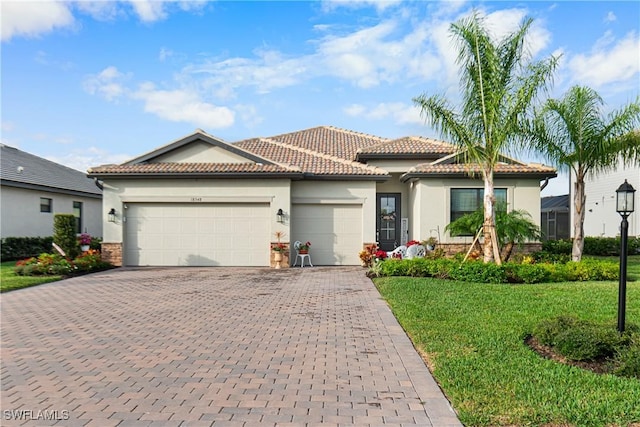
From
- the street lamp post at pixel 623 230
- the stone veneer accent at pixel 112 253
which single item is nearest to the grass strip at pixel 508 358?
the street lamp post at pixel 623 230

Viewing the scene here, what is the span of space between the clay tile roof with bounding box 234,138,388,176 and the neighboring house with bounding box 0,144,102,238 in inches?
385

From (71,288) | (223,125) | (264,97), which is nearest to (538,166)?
(264,97)

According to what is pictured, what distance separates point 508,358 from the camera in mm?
5121

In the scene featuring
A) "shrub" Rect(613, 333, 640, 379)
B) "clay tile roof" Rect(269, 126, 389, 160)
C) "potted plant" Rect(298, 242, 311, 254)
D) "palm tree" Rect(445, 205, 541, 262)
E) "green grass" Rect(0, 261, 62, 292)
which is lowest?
"green grass" Rect(0, 261, 62, 292)

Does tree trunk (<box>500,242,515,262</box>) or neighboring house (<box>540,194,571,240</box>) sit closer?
tree trunk (<box>500,242,515,262</box>)

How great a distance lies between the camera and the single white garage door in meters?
15.9

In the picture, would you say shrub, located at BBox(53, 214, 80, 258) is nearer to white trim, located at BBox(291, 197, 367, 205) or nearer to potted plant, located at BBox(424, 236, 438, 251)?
white trim, located at BBox(291, 197, 367, 205)

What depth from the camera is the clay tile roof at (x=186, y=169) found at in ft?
50.4

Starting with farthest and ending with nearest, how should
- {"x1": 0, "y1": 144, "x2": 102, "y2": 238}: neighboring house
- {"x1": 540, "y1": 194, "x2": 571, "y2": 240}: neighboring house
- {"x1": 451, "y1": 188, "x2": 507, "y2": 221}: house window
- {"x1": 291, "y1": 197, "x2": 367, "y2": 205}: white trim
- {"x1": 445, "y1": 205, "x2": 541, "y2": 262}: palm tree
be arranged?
{"x1": 540, "y1": 194, "x2": 571, "y2": 240}: neighboring house < {"x1": 0, "y1": 144, "x2": 102, "y2": 238}: neighboring house < {"x1": 451, "y1": 188, "x2": 507, "y2": 221}: house window < {"x1": 291, "y1": 197, "x2": 367, "y2": 205}: white trim < {"x1": 445, "y1": 205, "x2": 541, "y2": 262}: palm tree

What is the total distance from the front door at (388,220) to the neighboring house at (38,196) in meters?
15.9

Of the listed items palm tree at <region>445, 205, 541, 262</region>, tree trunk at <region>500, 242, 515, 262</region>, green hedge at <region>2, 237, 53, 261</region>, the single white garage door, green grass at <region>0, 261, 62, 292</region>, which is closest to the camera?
green grass at <region>0, 261, 62, 292</region>

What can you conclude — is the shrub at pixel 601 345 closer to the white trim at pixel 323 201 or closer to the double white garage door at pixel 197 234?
the white trim at pixel 323 201

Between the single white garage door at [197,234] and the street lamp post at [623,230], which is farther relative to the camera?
the single white garage door at [197,234]

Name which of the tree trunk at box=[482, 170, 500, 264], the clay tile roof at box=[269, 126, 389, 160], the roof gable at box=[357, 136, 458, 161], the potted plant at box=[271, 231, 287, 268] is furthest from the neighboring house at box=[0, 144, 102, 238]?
the tree trunk at box=[482, 170, 500, 264]
